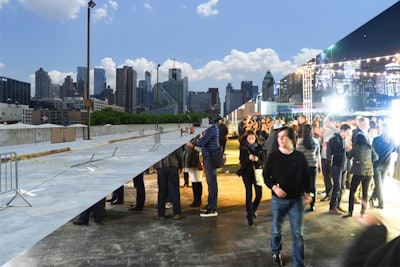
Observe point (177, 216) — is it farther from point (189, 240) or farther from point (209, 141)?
point (209, 141)

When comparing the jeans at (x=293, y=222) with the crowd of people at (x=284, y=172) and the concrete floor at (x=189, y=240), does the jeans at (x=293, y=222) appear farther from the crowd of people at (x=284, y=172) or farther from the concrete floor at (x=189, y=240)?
the concrete floor at (x=189, y=240)

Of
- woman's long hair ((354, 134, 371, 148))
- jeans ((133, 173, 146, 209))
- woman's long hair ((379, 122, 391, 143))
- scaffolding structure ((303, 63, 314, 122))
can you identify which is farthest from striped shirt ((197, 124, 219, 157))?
scaffolding structure ((303, 63, 314, 122))

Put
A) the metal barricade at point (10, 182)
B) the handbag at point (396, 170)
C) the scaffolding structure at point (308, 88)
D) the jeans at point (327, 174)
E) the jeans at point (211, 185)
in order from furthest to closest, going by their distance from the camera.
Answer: the scaffolding structure at point (308, 88)
the handbag at point (396, 170)
the jeans at point (327, 174)
the metal barricade at point (10, 182)
the jeans at point (211, 185)

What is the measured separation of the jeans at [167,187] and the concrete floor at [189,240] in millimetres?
267

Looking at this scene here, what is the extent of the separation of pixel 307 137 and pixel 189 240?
3.56 m

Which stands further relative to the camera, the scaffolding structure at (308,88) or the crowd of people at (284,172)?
the scaffolding structure at (308,88)

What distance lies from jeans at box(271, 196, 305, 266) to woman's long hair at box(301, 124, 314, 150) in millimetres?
3292

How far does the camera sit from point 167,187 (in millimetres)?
7215

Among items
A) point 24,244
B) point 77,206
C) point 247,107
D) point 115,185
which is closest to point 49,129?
point 247,107

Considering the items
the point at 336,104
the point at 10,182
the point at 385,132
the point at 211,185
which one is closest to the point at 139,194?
the point at 211,185

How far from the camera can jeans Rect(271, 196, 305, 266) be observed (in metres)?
4.54

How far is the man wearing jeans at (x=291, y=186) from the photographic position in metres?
4.56

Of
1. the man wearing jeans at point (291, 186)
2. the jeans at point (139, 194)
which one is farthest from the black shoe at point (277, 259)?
the jeans at point (139, 194)

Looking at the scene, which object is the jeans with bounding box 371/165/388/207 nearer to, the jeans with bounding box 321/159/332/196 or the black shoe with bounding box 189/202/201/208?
the jeans with bounding box 321/159/332/196
